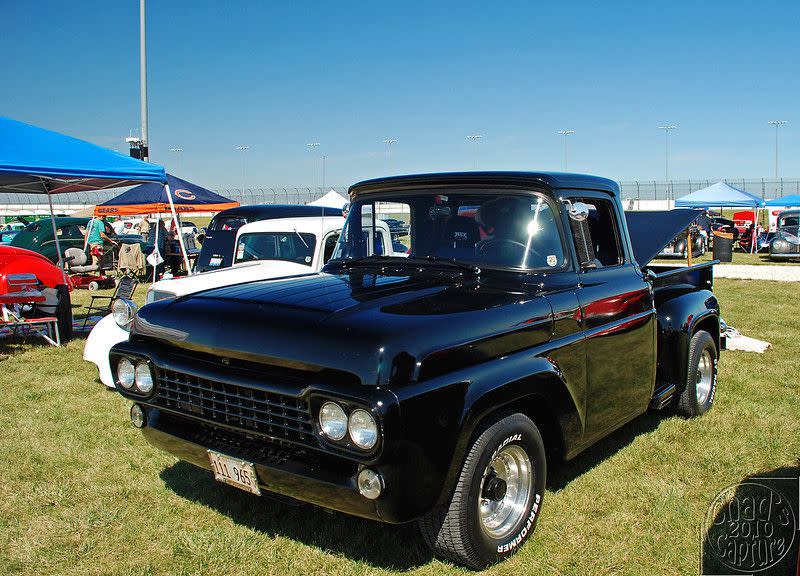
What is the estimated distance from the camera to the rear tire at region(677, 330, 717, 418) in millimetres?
5402

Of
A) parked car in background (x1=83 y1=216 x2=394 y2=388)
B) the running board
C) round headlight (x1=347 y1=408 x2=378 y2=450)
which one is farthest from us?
parked car in background (x1=83 y1=216 x2=394 y2=388)

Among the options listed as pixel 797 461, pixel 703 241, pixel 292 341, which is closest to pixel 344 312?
pixel 292 341

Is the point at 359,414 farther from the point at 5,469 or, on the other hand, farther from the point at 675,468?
the point at 5,469

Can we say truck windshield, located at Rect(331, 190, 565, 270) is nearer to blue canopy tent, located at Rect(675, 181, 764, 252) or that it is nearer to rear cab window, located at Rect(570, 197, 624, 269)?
rear cab window, located at Rect(570, 197, 624, 269)

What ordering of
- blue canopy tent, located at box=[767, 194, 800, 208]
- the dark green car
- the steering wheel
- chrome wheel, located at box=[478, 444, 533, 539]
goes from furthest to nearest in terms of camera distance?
blue canopy tent, located at box=[767, 194, 800, 208] < the dark green car < the steering wheel < chrome wheel, located at box=[478, 444, 533, 539]

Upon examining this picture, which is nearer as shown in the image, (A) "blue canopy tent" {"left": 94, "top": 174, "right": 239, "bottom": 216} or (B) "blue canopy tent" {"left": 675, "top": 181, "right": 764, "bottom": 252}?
(A) "blue canopy tent" {"left": 94, "top": 174, "right": 239, "bottom": 216}

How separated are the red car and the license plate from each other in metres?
6.97

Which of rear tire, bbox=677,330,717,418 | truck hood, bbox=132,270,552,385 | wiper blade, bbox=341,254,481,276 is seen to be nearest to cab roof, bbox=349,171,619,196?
wiper blade, bbox=341,254,481,276

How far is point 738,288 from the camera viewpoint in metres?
14.9

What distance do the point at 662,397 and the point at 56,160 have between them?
25.6 feet

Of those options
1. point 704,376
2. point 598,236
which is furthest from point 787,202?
point 598,236

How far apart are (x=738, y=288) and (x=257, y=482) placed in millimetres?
14366

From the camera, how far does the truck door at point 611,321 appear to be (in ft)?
13.0

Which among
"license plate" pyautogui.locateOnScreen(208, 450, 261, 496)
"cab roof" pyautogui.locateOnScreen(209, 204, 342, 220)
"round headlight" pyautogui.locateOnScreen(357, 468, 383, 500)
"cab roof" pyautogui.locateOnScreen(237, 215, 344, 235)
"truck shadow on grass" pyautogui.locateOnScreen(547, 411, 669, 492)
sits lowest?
"truck shadow on grass" pyautogui.locateOnScreen(547, 411, 669, 492)
